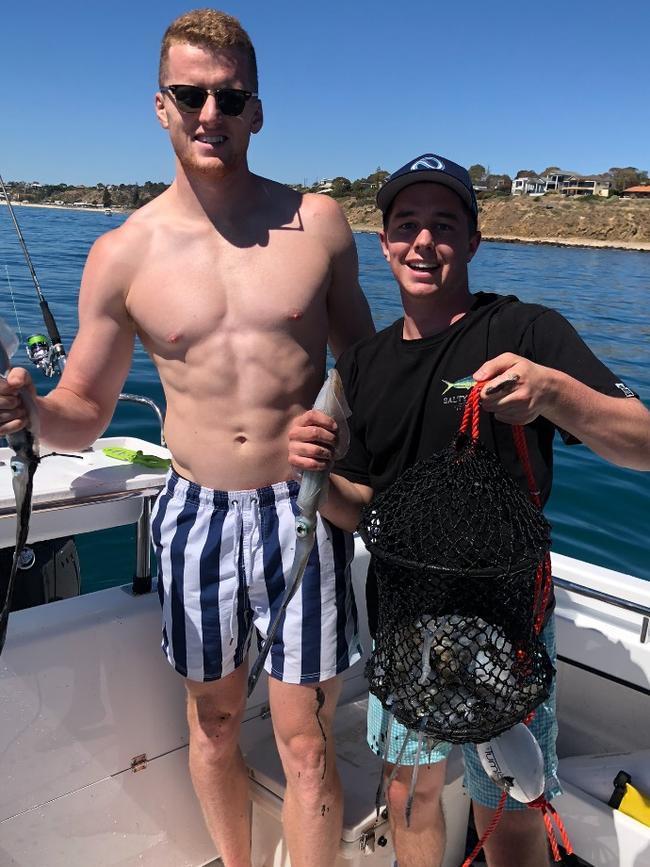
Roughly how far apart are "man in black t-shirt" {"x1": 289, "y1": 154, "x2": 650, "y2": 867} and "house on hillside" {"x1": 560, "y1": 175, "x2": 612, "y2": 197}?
456 ft

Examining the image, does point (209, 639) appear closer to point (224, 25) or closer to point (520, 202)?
point (224, 25)

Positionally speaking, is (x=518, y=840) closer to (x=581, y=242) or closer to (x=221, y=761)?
(x=221, y=761)

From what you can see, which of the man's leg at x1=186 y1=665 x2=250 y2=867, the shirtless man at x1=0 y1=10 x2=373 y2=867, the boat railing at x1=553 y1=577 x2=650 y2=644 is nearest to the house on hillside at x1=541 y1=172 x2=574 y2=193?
the boat railing at x1=553 y1=577 x2=650 y2=644

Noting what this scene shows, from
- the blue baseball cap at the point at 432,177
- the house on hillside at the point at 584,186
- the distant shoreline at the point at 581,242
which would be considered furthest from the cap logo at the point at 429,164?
the house on hillside at the point at 584,186

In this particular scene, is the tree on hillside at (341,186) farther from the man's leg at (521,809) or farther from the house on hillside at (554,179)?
the man's leg at (521,809)

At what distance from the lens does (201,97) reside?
239 cm

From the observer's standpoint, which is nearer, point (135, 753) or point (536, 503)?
point (536, 503)

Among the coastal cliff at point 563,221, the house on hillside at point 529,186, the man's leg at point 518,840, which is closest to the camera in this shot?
the man's leg at point 518,840

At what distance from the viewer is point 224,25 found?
2414mm

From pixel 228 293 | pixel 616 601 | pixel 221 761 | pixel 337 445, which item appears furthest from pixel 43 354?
pixel 616 601

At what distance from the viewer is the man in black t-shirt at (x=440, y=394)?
1.92m

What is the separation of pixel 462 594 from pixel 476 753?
0.58 m

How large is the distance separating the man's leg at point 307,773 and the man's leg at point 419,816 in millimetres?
217

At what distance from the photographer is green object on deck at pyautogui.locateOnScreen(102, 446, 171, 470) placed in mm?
3080
